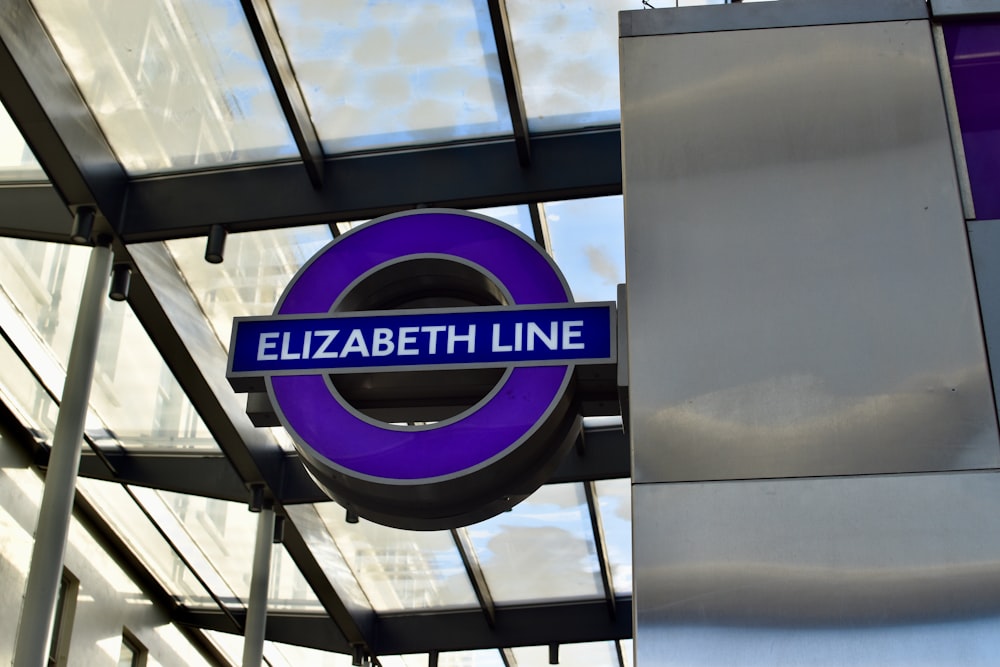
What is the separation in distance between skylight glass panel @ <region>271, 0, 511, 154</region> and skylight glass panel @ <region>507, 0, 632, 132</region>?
0.79ft

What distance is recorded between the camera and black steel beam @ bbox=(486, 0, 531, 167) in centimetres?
950

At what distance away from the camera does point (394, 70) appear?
10.2 meters

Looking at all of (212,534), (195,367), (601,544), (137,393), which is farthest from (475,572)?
(195,367)

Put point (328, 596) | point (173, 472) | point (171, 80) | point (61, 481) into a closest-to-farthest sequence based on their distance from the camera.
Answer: point (171, 80)
point (61, 481)
point (173, 472)
point (328, 596)

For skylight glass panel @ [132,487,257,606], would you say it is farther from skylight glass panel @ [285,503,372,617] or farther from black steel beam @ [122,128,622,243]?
black steel beam @ [122,128,622,243]

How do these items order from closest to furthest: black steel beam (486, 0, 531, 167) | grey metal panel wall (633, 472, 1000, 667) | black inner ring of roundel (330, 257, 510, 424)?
grey metal panel wall (633, 472, 1000, 667)
black inner ring of roundel (330, 257, 510, 424)
black steel beam (486, 0, 531, 167)

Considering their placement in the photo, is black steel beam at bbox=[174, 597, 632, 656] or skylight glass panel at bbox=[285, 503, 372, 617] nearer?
skylight glass panel at bbox=[285, 503, 372, 617]

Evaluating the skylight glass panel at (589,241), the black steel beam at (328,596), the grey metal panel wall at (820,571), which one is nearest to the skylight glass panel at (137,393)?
the black steel beam at (328,596)

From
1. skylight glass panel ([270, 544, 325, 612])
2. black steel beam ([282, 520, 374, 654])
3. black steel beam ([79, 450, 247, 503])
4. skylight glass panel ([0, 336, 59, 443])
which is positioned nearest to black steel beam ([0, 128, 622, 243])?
skylight glass panel ([0, 336, 59, 443])

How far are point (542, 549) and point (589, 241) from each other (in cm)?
533

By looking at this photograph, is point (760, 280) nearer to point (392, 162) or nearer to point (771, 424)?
point (771, 424)

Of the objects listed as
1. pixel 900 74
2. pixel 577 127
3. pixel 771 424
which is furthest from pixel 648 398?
pixel 577 127

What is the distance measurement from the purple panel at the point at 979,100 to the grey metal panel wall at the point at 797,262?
0.08 m

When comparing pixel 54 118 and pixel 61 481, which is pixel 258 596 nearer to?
pixel 61 481
